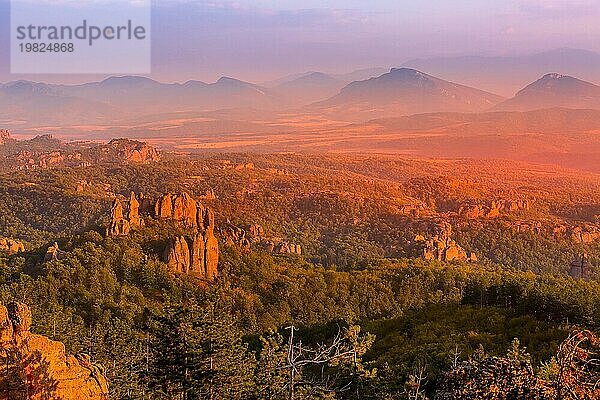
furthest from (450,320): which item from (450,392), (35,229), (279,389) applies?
(35,229)

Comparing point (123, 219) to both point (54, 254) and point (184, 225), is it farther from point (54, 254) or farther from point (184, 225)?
point (54, 254)

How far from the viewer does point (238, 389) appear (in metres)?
15.7

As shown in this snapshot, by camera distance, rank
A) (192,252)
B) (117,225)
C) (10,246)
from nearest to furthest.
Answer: (192,252) → (117,225) → (10,246)

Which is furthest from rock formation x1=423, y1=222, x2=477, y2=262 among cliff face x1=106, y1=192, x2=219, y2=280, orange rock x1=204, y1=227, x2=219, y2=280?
orange rock x1=204, y1=227, x2=219, y2=280

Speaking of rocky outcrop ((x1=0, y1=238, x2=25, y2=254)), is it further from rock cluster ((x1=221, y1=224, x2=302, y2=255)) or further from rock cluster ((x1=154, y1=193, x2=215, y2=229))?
rock cluster ((x1=221, y1=224, x2=302, y2=255))

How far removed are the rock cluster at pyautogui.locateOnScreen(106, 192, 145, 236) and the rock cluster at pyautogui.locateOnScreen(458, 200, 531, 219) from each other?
163 feet

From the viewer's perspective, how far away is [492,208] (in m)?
84.5

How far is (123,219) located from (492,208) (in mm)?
56953

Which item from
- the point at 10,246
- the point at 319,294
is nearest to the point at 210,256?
the point at 319,294

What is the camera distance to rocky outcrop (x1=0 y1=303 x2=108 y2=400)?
1036cm

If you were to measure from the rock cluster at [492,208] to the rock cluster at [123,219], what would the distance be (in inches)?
1955

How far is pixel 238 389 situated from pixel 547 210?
87.6 meters

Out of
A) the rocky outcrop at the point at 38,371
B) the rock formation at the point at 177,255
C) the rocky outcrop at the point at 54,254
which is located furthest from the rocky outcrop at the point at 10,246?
the rocky outcrop at the point at 38,371

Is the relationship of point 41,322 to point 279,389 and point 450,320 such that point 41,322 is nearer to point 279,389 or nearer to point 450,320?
point 279,389
